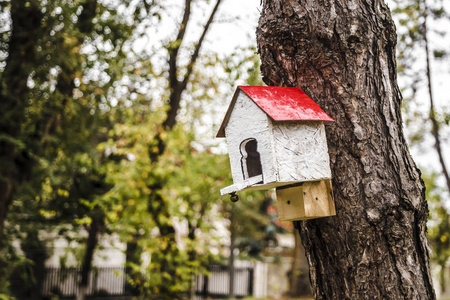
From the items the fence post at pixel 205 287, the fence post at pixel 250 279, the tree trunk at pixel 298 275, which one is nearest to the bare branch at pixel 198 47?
the tree trunk at pixel 298 275

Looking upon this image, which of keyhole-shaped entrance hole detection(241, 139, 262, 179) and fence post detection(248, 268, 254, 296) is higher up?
keyhole-shaped entrance hole detection(241, 139, 262, 179)

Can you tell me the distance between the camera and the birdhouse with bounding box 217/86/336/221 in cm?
201

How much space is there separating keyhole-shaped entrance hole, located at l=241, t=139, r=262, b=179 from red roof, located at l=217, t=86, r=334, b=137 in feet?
0.79

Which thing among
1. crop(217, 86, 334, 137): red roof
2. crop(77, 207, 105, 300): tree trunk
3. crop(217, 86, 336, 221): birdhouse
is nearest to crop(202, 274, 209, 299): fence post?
crop(77, 207, 105, 300): tree trunk

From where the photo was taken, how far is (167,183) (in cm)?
721

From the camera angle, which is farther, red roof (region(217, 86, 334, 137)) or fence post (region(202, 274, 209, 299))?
fence post (region(202, 274, 209, 299))

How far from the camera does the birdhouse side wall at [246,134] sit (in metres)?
2.02

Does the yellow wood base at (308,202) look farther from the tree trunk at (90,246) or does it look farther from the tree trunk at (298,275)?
the tree trunk at (298,275)

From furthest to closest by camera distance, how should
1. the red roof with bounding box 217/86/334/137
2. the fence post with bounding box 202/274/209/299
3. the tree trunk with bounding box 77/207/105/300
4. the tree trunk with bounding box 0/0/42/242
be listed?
the fence post with bounding box 202/274/209/299
the tree trunk with bounding box 77/207/105/300
the tree trunk with bounding box 0/0/42/242
the red roof with bounding box 217/86/334/137

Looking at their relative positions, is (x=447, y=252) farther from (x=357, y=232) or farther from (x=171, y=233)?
(x=357, y=232)

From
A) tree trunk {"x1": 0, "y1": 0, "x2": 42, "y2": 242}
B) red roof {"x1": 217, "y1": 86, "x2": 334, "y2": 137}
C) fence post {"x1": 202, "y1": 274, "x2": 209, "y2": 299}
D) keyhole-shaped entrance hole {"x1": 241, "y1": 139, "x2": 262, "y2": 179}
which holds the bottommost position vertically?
fence post {"x1": 202, "y1": 274, "x2": 209, "y2": 299}

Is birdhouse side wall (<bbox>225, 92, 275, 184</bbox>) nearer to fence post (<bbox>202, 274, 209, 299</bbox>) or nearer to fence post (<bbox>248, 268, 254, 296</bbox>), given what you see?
fence post (<bbox>202, 274, 209, 299</bbox>)

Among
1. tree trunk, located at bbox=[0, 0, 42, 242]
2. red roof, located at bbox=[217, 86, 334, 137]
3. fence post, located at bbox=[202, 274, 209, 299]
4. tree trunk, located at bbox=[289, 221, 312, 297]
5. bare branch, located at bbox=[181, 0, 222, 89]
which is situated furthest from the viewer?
fence post, located at bbox=[202, 274, 209, 299]

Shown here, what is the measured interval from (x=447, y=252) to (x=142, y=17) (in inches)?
343
